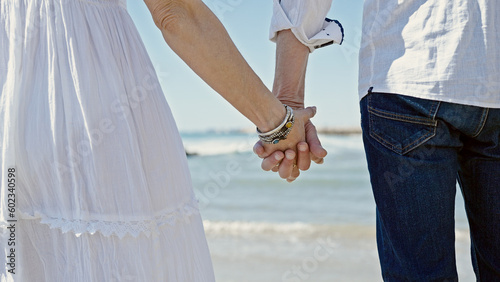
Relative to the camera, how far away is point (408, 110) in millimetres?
1436

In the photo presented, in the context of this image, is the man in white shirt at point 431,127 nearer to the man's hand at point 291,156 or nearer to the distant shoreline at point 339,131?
the man's hand at point 291,156

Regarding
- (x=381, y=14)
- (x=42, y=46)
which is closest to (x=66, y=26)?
(x=42, y=46)

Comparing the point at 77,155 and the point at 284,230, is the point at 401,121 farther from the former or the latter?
the point at 284,230

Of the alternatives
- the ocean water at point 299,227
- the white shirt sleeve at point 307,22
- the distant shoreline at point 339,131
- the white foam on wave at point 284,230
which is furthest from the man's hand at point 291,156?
the distant shoreline at point 339,131

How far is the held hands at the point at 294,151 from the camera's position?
199 centimetres

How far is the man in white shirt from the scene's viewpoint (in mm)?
1371

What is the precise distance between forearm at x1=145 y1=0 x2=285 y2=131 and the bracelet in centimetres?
38

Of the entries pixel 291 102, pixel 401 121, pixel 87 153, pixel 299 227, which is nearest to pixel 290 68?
pixel 291 102

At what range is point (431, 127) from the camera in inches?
55.6

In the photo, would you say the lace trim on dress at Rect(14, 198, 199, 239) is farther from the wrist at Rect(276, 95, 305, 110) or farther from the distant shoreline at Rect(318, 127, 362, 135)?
the distant shoreline at Rect(318, 127, 362, 135)

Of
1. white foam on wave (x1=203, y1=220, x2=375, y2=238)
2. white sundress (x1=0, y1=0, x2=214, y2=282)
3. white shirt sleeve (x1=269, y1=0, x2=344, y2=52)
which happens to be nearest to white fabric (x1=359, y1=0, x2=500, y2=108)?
white shirt sleeve (x1=269, y1=0, x2=344, y2=52)

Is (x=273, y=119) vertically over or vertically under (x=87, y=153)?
over

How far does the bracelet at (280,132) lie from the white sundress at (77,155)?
636 mm

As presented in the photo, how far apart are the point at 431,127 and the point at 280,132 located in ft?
2.00
